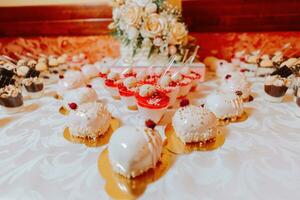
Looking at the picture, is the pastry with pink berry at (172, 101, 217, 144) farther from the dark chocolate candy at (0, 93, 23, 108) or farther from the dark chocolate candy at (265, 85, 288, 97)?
the dark chocolate candy at (0, 93, 23, 108)

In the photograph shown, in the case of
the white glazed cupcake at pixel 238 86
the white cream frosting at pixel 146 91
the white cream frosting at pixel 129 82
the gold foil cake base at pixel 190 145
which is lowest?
the gold foil cake base at pixel 190 145

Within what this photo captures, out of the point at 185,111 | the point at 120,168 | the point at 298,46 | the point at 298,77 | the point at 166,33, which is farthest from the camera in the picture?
the point at 298,46

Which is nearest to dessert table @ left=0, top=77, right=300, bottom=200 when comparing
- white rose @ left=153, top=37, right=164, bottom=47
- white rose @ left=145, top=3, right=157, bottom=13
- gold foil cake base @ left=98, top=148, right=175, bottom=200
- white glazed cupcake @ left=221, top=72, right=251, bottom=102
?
gold foil cake base @ left=98, top=148, right=175, bottom=200

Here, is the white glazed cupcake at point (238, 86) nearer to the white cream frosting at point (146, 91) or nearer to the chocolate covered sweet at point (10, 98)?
the white cream frosting at point (146, 91)

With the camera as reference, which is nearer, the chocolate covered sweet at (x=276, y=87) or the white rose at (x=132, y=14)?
the chocolate covered sweet at (x=276, y=87)

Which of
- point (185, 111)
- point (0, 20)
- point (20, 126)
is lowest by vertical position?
point (20, 126)

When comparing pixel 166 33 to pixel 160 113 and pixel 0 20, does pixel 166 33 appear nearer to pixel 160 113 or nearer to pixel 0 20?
pixel 160 113

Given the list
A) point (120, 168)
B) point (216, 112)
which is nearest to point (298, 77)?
point (216, 112)

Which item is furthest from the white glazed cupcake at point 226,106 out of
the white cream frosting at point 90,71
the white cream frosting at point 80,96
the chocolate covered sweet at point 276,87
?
the white cream frosting at point 90,71
